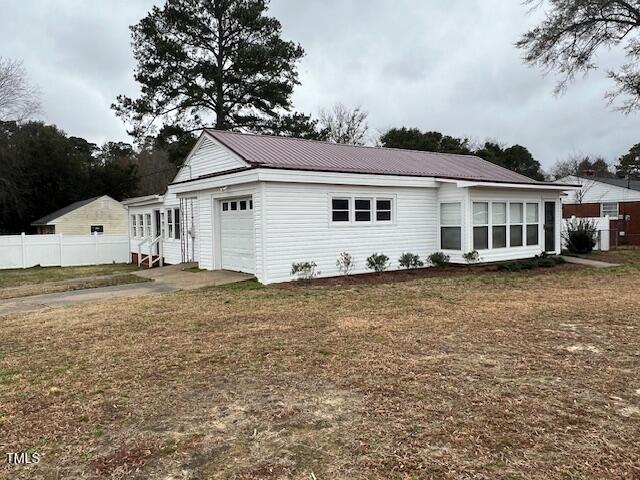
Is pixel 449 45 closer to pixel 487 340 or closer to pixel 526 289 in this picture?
pixel 526 289

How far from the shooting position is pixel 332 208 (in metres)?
A: 13.1

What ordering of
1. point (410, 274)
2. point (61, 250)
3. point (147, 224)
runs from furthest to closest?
1. point (61, 250)
2. point (147, 224)
3. point (410, 274)

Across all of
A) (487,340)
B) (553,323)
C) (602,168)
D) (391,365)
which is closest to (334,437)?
(391,365)

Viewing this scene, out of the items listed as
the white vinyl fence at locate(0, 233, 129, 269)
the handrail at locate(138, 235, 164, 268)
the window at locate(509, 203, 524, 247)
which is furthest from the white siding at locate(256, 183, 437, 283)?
the white vinyl fence at locate(0, 233, 129, 269)

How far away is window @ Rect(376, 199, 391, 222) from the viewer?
1403 cm

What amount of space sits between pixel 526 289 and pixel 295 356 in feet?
22.7

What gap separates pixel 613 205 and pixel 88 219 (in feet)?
113

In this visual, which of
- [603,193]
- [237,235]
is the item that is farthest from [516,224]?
[603,193]

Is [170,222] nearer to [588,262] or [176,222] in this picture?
[176,222]

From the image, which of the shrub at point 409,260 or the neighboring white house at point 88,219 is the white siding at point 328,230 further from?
the neighboring white house at point 88,219

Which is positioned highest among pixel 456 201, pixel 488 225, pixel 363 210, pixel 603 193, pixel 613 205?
pixel 603 193

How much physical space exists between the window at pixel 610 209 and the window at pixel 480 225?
18769 millimetres

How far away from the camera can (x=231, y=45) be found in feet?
95.3

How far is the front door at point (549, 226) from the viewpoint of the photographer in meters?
17.1
